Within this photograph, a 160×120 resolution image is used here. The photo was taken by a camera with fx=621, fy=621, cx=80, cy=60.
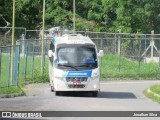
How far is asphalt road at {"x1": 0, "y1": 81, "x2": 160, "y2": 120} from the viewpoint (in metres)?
22.0

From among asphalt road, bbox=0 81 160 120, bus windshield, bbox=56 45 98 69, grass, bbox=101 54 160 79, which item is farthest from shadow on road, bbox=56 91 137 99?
grass, bbox=101 54 160 79

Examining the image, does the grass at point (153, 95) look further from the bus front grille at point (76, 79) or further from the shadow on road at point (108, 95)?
the bus front grille at point (76, 79)

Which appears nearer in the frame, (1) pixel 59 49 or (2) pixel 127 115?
(2) pixel 127 115

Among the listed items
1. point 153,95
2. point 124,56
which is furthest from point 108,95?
point 124,56

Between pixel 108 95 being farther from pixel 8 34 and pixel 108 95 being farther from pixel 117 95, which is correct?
pixel 8 34

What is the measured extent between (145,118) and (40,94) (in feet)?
33.8

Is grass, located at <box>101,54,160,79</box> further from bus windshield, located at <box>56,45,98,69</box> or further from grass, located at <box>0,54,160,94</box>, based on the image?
bus windshield, located at <box>56,45,98,69</box>

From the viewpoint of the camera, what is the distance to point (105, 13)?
57438 millimetres

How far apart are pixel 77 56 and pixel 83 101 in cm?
375

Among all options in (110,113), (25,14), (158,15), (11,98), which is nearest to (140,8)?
(158,15)

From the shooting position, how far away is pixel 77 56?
28562 mm

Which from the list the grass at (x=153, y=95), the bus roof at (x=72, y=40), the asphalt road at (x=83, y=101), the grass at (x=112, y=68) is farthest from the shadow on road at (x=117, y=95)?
the grass at (x=112, y=68)

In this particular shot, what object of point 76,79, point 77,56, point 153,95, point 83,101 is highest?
point 77,56

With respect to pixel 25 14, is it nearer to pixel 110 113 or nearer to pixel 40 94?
pixel 40 94
